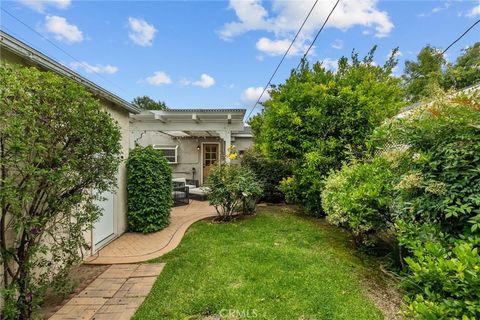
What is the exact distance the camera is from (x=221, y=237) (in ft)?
20.4

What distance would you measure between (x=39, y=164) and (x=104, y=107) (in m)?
2.94

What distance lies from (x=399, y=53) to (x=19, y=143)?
53.9ft

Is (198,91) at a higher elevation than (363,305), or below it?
higher

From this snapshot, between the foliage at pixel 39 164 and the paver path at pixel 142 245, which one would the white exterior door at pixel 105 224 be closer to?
the paver path at pixel 142 245

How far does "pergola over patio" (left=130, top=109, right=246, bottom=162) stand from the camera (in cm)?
1038

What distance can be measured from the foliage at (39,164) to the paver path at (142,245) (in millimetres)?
1559

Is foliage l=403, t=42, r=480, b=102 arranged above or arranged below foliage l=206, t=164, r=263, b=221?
above

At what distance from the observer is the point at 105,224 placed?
225 inches

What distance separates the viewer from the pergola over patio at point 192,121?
10.4 metres

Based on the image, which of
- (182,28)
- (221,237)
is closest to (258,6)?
(182,28)

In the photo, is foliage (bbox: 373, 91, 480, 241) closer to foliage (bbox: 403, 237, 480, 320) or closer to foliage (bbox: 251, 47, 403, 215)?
foliage (bbox: 403, 237, 480, 320)

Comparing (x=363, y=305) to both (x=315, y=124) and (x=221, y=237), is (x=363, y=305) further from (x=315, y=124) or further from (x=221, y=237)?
(x=315, y=124)

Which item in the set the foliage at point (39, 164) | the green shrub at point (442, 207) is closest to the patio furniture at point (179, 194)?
the foliage at point (39, 164)

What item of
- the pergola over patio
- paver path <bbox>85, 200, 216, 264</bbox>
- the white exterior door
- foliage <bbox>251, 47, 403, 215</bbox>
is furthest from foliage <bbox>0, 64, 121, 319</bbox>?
the pergola over patio
